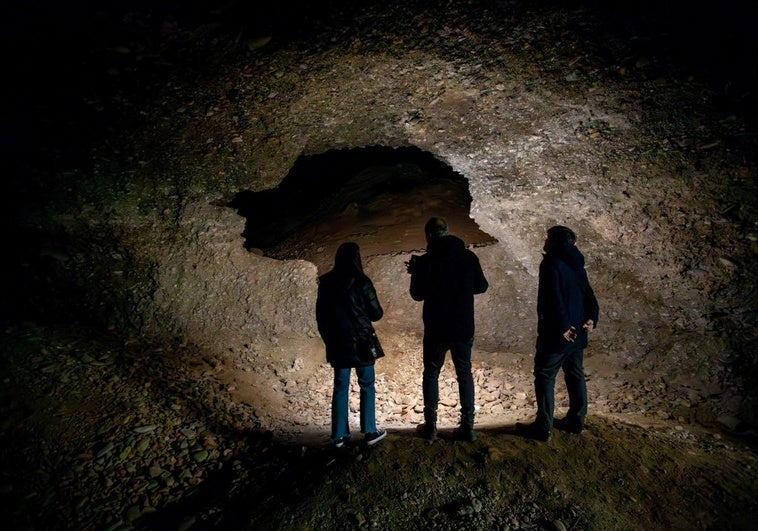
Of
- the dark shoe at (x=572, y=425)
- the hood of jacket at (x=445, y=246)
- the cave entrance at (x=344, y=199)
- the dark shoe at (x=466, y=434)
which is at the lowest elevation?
the dark shoe at (x=572, y=425)

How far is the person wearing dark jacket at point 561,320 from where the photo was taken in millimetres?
2898

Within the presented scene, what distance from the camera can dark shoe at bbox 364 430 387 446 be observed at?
9.61 feet

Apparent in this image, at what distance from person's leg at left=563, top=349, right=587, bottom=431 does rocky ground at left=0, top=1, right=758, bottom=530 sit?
114mm

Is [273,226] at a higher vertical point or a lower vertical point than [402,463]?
higher

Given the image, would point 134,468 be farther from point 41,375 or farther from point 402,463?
point 402,463

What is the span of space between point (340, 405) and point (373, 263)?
133 inches

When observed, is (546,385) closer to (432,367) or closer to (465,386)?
(465,386)

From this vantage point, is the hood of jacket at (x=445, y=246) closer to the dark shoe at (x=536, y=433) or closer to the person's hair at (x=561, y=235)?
the person's hair at (x=561, y=235)

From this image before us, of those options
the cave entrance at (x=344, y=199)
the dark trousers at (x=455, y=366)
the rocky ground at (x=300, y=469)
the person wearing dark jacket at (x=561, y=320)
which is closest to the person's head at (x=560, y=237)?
the person wearing dark jacket at (x=561, y=320)

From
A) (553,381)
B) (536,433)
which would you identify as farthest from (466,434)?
(553,381)

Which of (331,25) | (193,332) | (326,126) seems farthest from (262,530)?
(331,25)

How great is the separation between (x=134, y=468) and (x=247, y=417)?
1.06 m

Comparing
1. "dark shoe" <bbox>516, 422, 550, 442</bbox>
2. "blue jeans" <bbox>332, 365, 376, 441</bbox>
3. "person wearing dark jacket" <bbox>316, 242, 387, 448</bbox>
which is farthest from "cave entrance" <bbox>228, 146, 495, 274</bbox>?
"dark shoe" <bbox>516, 422, 550, 442</bbox>

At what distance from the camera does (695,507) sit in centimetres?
256
